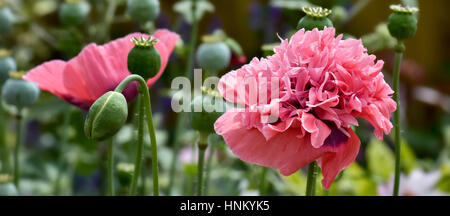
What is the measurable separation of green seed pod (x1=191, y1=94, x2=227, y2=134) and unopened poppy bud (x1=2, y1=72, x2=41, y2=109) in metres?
0.19

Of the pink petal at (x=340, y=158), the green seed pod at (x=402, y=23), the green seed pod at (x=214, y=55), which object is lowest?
the pink petal at (x=340, y=158)

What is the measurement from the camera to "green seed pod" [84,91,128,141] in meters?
0.43

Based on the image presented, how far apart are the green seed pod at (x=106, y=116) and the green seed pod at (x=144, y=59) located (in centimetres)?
5

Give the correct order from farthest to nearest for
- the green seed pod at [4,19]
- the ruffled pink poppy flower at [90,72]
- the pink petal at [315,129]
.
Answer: the green seed pod at [4,19] → the ruffled pink poppy flower at [90,72] → the pink petal at [315,129]

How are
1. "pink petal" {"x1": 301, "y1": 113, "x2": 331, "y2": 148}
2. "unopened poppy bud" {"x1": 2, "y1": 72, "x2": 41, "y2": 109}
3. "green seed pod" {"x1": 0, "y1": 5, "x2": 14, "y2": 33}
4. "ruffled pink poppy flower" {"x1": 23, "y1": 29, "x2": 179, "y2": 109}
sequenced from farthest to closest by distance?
"green seed pod" {"x1": 0, "y1": 5, "x2": 14, "y2": 33}, "unopened poppy bud" {"x1": 2, "y1": 72, "x2": 41, "y2": 109}, "ruffled pink poppy flower" {"x1": 23, "y1": 29, "x2": 179, "y2": 109}, "pink petal" {"x1": 301, "y1": 113, "x2": 331, "y2": 148}

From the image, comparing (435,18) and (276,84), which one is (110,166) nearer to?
(276,84)

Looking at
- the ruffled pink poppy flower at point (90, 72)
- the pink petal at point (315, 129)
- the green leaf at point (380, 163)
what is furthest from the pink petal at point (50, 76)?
the green leaf at point (380, 163)

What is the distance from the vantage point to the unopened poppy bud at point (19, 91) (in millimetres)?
638

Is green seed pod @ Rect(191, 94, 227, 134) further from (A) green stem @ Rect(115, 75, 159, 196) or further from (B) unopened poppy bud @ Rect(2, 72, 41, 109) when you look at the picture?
(B) unopened poppy bud @ Rect(2, 72, 41, 109)

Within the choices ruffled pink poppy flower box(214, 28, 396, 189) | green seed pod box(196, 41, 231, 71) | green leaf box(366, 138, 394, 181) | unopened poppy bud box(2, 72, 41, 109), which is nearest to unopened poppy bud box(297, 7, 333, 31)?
ruffled pink poppy flower box(214, 28, 396, 189)

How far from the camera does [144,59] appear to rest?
48 cm

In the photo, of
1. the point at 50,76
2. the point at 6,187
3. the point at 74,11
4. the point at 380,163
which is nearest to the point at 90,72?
the point at 50,76

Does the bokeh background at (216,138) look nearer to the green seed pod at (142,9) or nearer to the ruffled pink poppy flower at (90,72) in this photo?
the green seed pod at (142,9)
